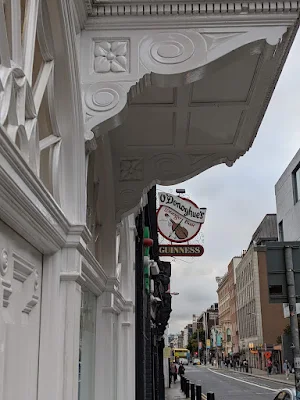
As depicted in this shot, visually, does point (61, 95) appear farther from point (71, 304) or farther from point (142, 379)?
point (142, 379)

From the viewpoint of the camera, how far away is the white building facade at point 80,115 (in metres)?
2.19

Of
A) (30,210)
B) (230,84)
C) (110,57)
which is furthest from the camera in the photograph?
(230,84)

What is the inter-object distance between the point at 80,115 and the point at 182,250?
12.2m

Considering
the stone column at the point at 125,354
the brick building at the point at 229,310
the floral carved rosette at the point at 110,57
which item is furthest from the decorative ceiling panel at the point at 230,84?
the brick building at the point at 229,310

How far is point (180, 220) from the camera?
13.9 m

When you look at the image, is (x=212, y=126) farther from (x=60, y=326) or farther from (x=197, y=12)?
(x=60, y=326)

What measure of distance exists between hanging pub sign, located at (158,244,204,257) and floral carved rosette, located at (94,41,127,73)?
38.4 ft

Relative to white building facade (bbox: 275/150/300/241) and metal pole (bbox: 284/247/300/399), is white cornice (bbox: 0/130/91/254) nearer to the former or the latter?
metal pole (bbox: 284/247/300/399)

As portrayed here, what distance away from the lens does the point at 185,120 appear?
15.2 feet

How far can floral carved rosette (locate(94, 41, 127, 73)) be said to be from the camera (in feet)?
10.1

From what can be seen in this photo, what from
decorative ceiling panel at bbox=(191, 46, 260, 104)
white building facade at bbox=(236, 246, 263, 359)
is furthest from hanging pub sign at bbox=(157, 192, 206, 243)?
white building facade at bbox=(236, 246, 263, 359)

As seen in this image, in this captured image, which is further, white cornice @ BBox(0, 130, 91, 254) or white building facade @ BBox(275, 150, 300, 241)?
white building facade @ BBox(275, 150, 300, 241)

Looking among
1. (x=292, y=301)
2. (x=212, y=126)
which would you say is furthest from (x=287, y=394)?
(x=212, y=126)

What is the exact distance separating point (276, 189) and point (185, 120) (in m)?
46.8
